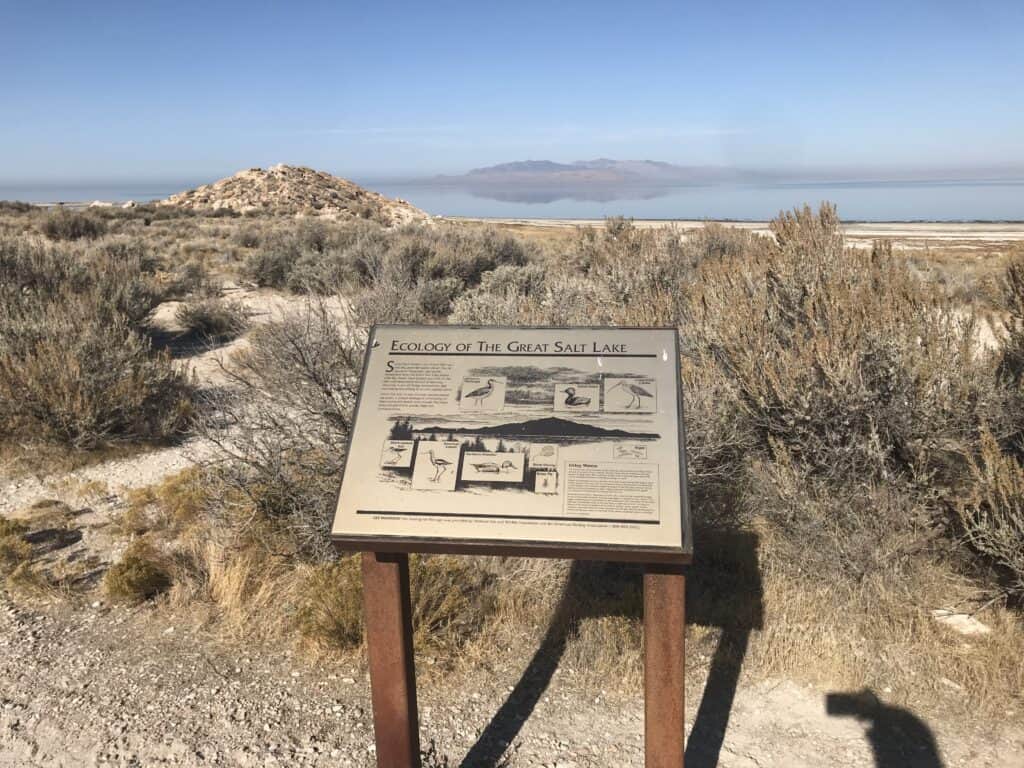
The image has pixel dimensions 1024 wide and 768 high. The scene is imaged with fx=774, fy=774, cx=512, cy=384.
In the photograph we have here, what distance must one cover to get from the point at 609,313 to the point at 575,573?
3509 millimetres

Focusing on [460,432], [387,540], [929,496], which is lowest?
[929,496]

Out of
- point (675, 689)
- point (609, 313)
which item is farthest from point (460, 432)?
point (609, 313)

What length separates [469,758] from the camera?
3.39 m

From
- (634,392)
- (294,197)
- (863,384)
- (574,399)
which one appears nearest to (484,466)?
(574,399)

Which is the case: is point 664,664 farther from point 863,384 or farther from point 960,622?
point 863,384

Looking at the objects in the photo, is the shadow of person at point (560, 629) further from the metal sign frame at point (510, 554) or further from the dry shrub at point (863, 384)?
the dry shrub at point (863, 384)

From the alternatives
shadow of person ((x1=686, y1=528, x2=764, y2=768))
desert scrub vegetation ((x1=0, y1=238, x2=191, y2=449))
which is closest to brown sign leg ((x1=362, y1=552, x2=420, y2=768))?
shadow of person ((x1=686, y1=528, x2=764, y2=768))

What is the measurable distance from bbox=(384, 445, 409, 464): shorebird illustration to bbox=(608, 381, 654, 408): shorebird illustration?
78cm

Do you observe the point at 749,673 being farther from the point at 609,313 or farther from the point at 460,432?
the point at 609,313

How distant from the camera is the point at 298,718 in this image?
3.60m

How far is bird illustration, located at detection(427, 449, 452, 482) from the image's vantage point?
2725mm

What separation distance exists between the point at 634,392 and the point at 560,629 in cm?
196

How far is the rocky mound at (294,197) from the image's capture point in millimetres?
44562

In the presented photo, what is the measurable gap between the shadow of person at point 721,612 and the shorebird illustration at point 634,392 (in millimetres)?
1689
